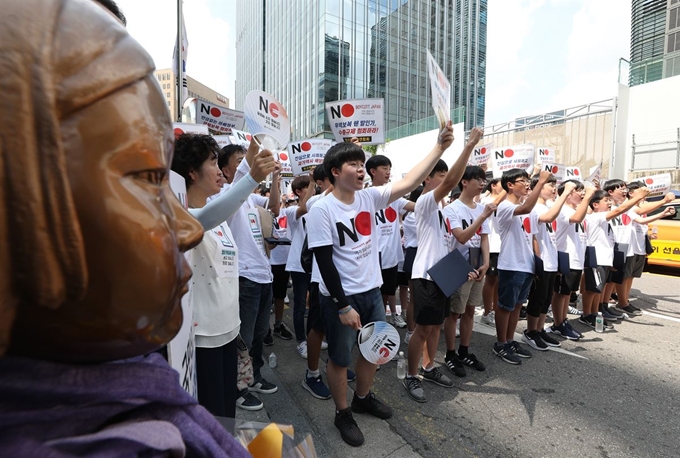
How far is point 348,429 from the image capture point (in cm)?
271

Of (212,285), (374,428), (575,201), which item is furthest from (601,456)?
(575,201)

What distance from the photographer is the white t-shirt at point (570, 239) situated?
5.11 metres

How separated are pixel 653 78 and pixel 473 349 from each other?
1786cm

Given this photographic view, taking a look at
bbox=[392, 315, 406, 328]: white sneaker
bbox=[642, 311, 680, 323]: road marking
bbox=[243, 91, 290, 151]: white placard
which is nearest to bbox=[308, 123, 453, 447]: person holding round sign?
bbox=[243, 91, 290, 151]: white placard

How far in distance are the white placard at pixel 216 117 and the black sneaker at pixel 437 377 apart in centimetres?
496

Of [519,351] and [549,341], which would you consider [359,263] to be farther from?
[549,341]

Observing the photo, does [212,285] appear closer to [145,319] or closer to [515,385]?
[145,319]

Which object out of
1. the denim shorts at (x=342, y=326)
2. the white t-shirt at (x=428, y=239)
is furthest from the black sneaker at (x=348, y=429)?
the white t-shirt at (x=428, y=239)

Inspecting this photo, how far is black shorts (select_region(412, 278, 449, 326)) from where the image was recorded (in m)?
3.30

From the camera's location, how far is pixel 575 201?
18.7 ft

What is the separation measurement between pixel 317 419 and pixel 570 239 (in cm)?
432

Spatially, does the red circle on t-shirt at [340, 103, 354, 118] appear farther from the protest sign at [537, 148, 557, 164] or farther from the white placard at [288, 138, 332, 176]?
the protest sign at [537, 148, 557, 164]

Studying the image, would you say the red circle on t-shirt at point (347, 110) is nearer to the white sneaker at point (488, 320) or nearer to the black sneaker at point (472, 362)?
the white sneaker at point (488, 320)

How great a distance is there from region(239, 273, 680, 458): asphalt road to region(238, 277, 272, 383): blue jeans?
1.44 feet
